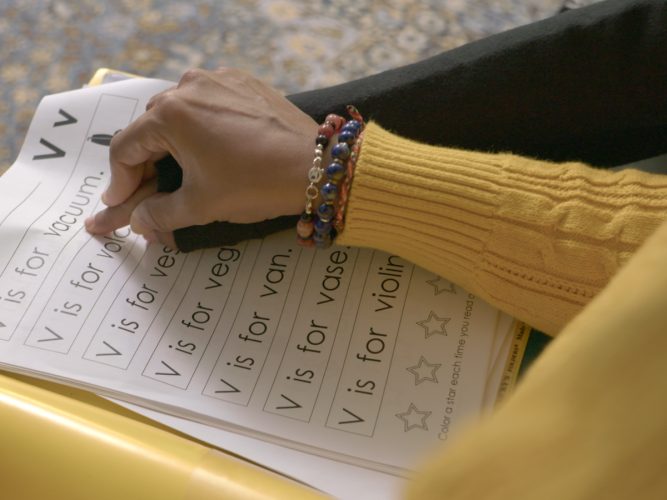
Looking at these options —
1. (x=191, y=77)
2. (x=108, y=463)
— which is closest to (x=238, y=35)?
(x=191, y=77)

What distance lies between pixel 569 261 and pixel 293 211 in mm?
190

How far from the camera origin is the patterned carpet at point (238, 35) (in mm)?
710

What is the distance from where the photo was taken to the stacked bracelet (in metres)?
0.48

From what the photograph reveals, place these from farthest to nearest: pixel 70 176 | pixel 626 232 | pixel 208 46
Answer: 1. pixel 208 46
2. pixel 70 176
3. pixel 626 232

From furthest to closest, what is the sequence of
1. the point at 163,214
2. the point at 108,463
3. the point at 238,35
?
the point at 238,35, the point at 163,214, the point at 108,463

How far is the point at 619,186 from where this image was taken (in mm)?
442

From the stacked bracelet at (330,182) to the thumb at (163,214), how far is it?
8cm

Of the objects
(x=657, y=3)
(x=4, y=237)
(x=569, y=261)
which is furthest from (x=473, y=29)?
(x=4, y=237)

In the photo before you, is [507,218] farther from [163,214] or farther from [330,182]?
[163,214]

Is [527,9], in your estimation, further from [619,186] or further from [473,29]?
[619,186]

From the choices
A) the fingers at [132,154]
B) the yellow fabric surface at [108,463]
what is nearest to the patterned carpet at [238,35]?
the fingers at [132,154]

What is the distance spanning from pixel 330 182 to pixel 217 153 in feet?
0.27

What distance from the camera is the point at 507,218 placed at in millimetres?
447

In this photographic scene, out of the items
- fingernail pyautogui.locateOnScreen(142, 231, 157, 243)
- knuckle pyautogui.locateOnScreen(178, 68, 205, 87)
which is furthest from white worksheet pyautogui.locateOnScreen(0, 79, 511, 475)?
knuckle pyautogui.locateOnScreen(178, 68, 205, 87)
